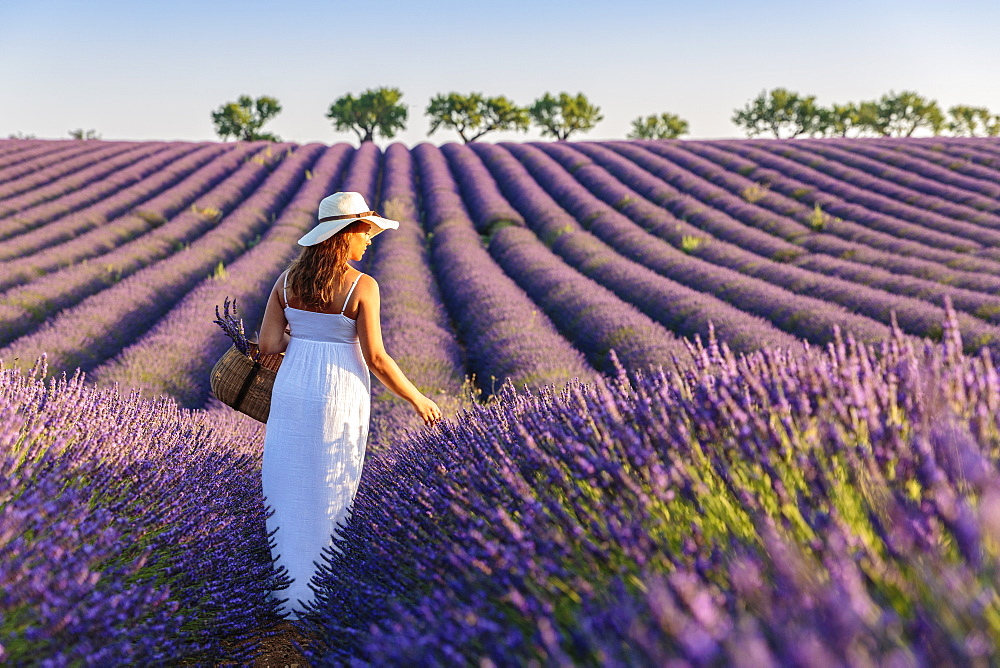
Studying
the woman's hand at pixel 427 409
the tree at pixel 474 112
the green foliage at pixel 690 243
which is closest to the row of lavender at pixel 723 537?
the woman's hand at pixel 427 409

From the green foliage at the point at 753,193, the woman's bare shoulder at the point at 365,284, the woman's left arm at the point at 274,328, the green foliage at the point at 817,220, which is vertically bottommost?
the green foliage at the point at 817,220

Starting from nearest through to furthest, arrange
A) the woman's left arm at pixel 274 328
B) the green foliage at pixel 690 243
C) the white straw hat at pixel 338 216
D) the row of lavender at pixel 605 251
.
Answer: the white straw hat at pixel 338 216 → the woman's left arm at pixel 274 328 → the row of lavender at pixel 605 251 → the green foliage at pixel 690 243

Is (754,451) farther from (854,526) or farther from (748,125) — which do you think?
(748,125)

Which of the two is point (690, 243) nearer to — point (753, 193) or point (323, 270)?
point (753, 193)

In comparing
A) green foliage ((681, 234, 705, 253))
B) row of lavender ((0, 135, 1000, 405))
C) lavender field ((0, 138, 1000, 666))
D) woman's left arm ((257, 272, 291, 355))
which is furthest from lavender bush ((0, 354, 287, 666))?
green foliage ((681, 234, 705, 253))

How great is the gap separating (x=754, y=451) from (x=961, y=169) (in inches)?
747

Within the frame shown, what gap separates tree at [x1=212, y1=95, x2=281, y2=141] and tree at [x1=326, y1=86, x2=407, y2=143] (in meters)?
3.53

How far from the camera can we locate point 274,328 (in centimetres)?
299

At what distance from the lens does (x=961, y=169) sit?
16594mm

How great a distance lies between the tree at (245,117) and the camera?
40.5 meters

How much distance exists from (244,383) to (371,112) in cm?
4110

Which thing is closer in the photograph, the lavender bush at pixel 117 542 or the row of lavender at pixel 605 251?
the lavender bush at pixel 117 542

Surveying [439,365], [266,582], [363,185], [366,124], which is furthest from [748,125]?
[266,582]

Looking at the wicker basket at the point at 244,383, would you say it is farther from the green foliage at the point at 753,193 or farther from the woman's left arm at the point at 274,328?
the green foliage at the point at 753,193
